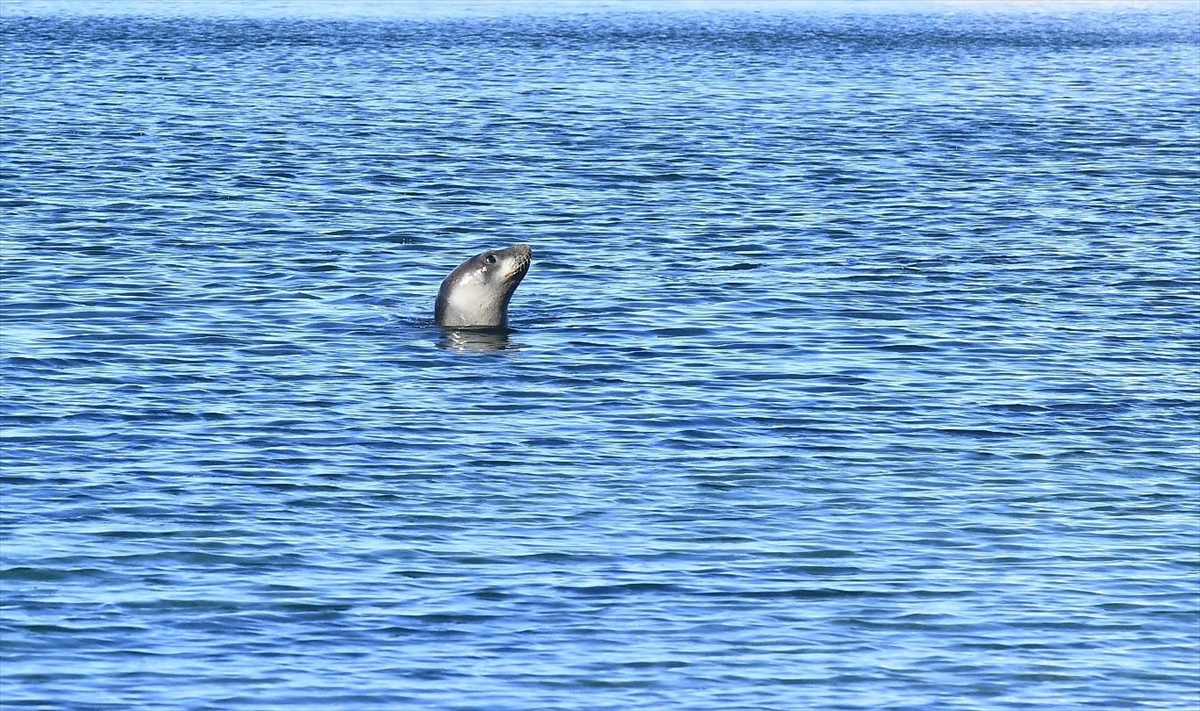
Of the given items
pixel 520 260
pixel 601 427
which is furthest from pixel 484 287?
pixel 601 427

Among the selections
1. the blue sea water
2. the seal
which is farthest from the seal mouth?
the blue sea water

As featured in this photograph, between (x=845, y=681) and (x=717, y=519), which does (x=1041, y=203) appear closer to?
(x=717, y=519)

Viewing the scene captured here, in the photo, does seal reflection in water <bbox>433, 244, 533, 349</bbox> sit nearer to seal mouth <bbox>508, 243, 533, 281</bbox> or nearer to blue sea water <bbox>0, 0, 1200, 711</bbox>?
seal mouth <bbox>508, 243, 533, 281</bbox>

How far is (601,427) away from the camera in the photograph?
25344 mm

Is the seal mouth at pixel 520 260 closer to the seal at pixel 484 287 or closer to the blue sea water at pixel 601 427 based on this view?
the seal at pixel 484 287

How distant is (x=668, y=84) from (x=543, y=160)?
93.8ft

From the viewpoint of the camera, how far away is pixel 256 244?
39656 mm

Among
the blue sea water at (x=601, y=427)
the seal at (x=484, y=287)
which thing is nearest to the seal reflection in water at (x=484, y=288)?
the seal at (x=484, y=287)

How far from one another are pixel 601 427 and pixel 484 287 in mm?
6017

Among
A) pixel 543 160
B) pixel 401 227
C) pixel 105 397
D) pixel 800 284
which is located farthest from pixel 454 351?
pixel 543 160

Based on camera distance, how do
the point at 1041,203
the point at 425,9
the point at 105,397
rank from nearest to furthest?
1. the point at 105,397
2. the point at 1041,203
3. the point at 425,9

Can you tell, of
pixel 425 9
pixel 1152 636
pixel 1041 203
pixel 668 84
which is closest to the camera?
pixel 1152 636

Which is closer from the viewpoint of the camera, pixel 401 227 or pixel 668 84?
pixel 401 227

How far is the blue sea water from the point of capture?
687 inches
